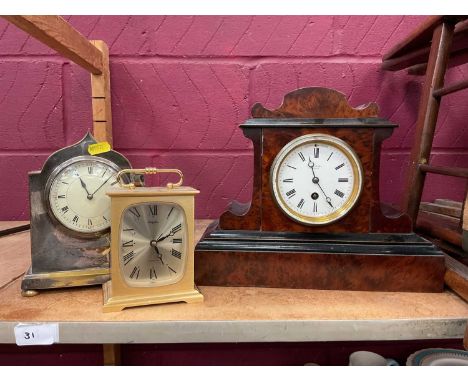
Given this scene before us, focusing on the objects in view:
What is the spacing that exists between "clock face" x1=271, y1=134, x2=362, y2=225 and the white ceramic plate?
1.56 ft

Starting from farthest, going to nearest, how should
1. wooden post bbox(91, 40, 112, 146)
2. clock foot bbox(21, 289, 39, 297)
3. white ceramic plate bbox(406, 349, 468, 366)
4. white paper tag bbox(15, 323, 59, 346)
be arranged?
wooden post bbox(91, 40, 112, 146)
white ceramic plate bbox(406, 349, 468, 366)
clock foot bbox(21, 289, 39, 297)
white paper tag bbox(15, 323, 59, 346)

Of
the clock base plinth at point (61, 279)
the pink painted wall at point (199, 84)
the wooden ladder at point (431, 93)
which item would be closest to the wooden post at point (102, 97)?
the pink painted wall at point (199, 84)

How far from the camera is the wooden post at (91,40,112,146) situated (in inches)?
47.7

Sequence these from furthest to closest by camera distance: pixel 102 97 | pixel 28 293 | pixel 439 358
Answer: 1. pixel 102 97
2. pixel 439 358
3. pixel 28 293

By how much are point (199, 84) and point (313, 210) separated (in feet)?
2.39

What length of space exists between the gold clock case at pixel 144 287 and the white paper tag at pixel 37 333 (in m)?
0.09

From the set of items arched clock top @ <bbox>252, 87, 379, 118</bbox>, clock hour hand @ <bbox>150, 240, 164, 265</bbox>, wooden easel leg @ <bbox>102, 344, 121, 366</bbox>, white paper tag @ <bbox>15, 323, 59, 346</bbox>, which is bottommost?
wooden easel leg @ <bbox>102, 344, 121, 366</bbox>

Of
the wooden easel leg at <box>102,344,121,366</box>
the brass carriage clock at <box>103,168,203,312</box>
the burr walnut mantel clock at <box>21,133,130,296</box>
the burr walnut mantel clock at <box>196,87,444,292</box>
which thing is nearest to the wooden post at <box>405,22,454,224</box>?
the burr walnut mantel clock at <box>196,87,444,292</box>

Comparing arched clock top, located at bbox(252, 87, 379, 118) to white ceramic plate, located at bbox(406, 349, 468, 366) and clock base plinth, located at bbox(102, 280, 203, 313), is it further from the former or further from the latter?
white ceramic plate, located at bbox(406, 349, 468, 366)

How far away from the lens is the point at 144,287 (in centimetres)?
74

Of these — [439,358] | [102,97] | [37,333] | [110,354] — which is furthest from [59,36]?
[439,358]

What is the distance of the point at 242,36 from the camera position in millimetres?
1301

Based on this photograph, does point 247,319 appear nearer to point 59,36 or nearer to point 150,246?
point 150,246

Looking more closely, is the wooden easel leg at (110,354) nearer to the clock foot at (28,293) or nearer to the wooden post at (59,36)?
the clock foot at (28,293)
